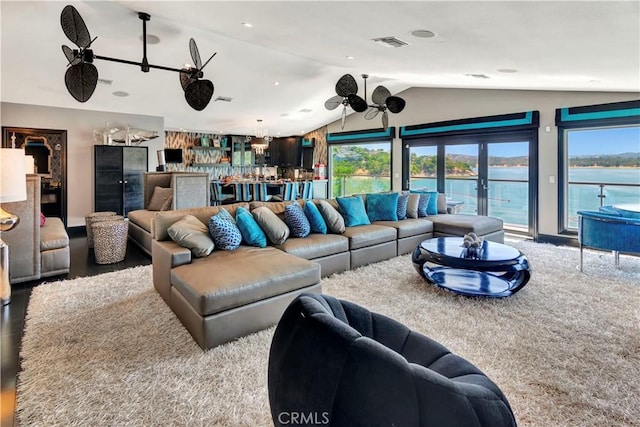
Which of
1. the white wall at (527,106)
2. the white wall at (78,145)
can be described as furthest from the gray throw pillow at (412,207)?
the white wall at (78,145)

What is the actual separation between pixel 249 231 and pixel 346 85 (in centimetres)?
359

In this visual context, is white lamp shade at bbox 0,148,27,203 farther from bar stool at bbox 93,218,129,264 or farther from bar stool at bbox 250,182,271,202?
bar stool at bbox 250,182,271,202

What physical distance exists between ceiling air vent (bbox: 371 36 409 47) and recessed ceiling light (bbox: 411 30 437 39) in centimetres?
32

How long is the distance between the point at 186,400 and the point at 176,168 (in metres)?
10.3

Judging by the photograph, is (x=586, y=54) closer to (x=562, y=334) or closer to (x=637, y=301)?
(x=637, y=301)

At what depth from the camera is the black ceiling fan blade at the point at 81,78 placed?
362cm

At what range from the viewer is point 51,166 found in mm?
7625

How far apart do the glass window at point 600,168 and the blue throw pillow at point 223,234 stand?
623cm

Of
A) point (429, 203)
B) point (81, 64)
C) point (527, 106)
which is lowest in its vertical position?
point (429, 203)

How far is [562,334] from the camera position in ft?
9.23

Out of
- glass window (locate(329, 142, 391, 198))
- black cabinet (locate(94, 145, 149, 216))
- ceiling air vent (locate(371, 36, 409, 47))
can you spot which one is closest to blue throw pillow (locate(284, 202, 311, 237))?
ceiling air vent (locate(371, 36, 409, 47))

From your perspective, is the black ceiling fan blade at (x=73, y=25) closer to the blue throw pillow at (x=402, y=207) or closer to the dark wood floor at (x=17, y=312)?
the dark wood floor at (x=17, y=312)

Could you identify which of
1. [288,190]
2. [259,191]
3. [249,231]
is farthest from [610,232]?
[259,191]

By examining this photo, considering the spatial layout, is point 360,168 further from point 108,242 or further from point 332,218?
point 108,242
